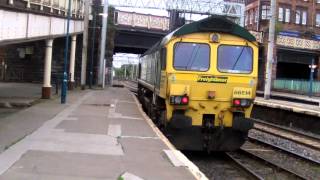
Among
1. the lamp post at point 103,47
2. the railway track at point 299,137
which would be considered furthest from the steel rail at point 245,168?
the lamp post at point 103,47

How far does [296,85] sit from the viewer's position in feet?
210

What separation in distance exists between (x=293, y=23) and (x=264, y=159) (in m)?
74.6

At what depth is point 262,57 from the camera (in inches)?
Result: 2731

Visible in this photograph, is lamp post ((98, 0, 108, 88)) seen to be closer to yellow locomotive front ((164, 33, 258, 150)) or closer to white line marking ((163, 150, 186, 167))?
yellow locomotive front ((164, 33, 258, 150))

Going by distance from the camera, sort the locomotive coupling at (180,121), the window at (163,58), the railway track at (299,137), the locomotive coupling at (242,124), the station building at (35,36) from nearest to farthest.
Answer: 1. the locomotive coupling at (180,121)
2. the locomotive coupling at (242,124)
3. the window at (163,58)
4. the station building at (35,36)
5. the railway track at (299,137)

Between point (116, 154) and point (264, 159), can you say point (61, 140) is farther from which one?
point (264, 159)

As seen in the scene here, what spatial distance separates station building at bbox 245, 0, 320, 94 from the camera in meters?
68.8

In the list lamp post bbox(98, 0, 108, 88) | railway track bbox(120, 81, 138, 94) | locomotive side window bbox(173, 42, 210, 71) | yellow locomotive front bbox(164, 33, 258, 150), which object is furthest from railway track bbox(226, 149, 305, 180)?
railway track bbox(120, 81, 138, 94)

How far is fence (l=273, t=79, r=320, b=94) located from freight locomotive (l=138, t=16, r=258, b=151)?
44.6 metres

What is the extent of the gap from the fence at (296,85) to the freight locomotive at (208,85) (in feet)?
146

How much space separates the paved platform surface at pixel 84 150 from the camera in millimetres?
10133

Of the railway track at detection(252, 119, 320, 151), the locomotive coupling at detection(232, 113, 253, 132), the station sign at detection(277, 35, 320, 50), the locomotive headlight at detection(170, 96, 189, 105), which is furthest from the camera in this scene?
the station sign at detection(277, 35, 320, 50)

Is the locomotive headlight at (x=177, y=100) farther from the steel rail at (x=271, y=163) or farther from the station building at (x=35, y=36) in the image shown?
the station building at (x=35, y=36)

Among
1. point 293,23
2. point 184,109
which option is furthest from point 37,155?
point 293,23
